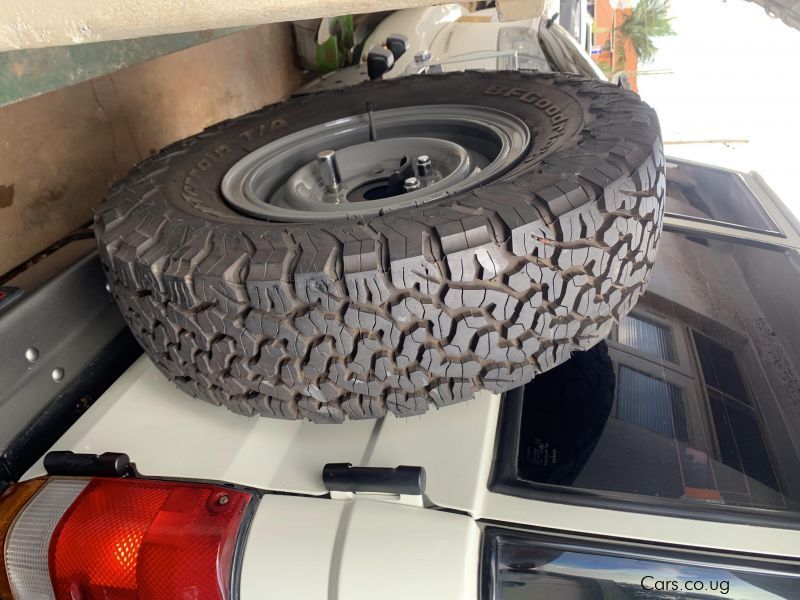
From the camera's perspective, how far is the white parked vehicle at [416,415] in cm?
70

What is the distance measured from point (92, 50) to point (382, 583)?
3.40 ft

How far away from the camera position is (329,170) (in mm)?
1304

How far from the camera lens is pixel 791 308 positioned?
1132 millimetres

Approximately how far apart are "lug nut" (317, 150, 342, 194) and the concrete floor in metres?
0.87

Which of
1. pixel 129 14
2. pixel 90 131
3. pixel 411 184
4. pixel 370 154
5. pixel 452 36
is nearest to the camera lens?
pixel 129 14

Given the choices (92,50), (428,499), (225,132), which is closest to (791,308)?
(428,499)

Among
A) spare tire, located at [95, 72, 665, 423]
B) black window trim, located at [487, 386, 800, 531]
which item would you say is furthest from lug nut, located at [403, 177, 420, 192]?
black window trim, located at [487, 386, 800, 531]

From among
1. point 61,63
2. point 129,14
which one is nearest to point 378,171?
point 61,63

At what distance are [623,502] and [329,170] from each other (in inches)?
35.0

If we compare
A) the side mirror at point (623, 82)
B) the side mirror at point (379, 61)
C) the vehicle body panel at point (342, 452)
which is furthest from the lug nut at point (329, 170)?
the side mirror at point (379, 61)

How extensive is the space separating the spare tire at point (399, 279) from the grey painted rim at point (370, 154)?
102 mm

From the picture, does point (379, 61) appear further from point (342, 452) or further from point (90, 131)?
point (342, 452)

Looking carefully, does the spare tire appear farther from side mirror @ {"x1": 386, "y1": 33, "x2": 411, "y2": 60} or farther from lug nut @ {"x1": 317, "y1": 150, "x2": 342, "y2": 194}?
side mirror @ {"x1": 386, "y1": 33, "x2": 411, "y2": 60}

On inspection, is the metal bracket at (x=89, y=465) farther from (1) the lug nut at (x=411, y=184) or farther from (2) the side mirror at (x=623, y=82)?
(2) the side mirror at (x=623, y=82)
